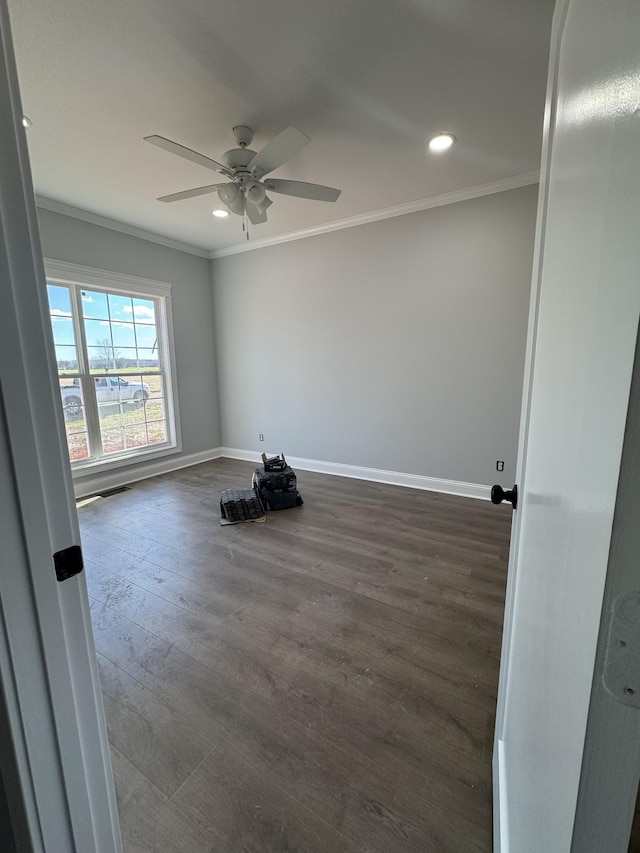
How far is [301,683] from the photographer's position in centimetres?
147

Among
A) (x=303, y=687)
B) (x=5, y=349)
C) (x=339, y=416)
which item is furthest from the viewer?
(x=339, y=416)

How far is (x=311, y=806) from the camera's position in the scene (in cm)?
107

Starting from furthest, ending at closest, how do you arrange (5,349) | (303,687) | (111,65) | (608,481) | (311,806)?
→ 1. (111,65)
2. (303,687)
3. (311,806)
4. (5,349)
5. (608,481)

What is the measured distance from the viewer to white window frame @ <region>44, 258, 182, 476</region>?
3.46 metres

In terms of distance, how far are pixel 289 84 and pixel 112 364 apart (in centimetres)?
322

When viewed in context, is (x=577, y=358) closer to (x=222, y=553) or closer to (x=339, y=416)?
(x=222, y=553)

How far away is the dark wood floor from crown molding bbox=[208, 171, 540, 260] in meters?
2.87

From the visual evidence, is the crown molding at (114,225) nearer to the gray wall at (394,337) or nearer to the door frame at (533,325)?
the gray wall at (394,337)

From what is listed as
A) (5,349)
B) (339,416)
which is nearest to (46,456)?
(5,349)

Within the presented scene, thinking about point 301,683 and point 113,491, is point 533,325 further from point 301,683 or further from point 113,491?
point 113,491

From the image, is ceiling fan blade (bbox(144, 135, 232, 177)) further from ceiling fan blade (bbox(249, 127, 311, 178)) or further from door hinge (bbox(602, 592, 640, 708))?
door hinge (bbox(602, 592, 640, 708))

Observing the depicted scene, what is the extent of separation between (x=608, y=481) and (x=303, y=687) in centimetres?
160

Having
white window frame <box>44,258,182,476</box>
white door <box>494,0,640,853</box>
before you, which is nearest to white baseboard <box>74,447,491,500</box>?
white window frame <box>44,258,182,476</box>

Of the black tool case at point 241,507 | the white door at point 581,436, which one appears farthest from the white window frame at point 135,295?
the white door at point 581,436
